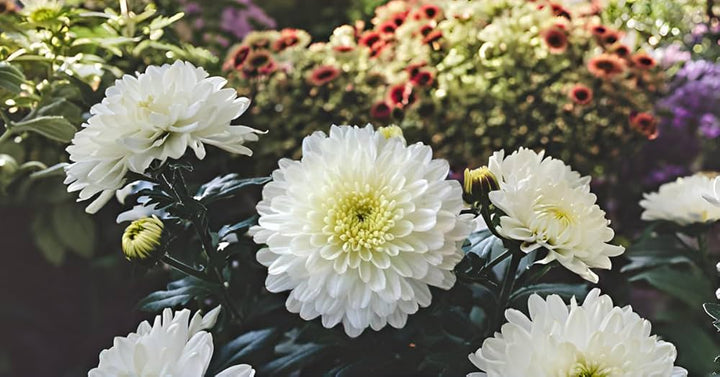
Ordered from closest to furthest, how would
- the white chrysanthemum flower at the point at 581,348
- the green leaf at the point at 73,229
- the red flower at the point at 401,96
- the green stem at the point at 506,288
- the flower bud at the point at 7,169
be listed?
the white chrysanthemum flower at the point at 581,348 → the green stem at the point at 506,288 → the flower bud at the point at 7,169 → the green leaf at the point at 73,229 → the red flower at the point at 401,96

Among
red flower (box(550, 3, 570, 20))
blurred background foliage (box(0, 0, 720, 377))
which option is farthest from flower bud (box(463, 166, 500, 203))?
red flower (box(550, 3, 570, 20))

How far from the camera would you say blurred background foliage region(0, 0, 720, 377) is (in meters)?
0.80

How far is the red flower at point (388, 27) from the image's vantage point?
1.16 metres

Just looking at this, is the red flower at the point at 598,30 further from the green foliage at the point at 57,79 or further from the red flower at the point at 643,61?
the green foliage at the point at 57,79

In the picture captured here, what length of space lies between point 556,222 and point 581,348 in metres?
0.09

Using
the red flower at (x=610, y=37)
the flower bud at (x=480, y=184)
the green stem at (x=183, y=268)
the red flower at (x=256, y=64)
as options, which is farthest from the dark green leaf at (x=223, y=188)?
the red flower at (x=610, y=37)

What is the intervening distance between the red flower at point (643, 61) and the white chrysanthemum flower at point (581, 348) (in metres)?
0.76

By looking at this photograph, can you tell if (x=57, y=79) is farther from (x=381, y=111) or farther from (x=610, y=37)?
(x=610, y=37)

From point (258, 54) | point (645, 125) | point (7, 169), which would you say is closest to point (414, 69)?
point (258, 54)

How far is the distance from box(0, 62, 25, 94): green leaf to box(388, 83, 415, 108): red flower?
54 centimetres

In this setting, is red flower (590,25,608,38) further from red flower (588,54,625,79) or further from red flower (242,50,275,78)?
Answer: red flower (242,50,275,78)

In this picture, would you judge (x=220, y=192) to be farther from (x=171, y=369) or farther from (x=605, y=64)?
(x=605, y=64)

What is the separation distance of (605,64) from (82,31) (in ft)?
2.52

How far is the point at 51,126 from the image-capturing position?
69cm
